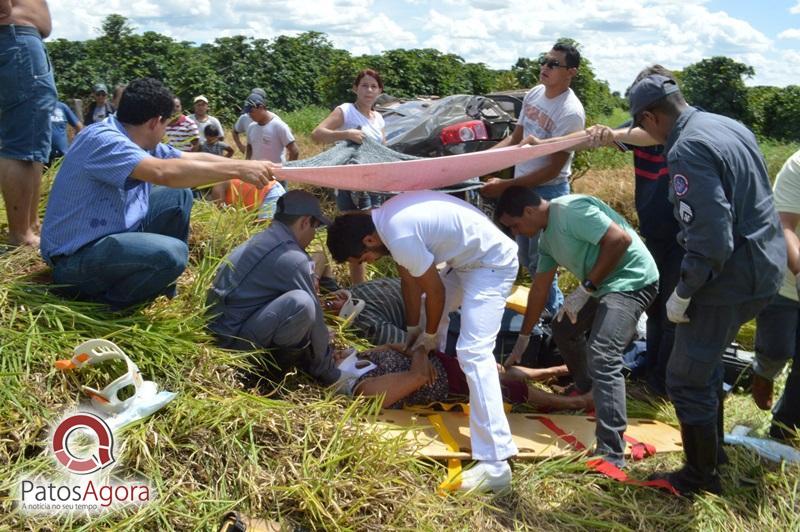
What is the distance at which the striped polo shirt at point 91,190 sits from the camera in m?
3.46

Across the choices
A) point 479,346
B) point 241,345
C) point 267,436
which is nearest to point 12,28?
point 241,345

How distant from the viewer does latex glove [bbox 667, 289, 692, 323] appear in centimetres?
328

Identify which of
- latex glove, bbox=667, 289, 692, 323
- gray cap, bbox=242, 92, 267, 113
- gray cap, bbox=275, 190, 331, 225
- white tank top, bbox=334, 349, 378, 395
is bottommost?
white tank top, bbox=334, 349, 378, 395

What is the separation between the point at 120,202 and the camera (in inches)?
Answer: 141

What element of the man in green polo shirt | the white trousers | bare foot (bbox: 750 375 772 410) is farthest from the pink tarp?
bare foot (bbox: 750 375 772 410)

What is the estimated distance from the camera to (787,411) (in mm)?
4074

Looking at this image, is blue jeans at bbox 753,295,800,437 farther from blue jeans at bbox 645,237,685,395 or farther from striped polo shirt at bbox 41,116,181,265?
striped polo shirt at bbox 41,116,181,265

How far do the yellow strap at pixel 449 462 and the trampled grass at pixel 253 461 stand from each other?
0.05 meters

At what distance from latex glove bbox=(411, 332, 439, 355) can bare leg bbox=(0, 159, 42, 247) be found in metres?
2.13

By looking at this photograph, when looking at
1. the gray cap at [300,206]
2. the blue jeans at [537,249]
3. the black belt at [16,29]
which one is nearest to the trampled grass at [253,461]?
the gray cap at [300,206]

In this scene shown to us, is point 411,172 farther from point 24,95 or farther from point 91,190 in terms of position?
point 24,95

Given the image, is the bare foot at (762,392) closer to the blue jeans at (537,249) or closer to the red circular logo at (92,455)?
the blue jeans at (537,249)

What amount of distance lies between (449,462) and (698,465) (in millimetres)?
1139

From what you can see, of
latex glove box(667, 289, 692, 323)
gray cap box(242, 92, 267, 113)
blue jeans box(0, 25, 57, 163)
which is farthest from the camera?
gray cap box(242, 92, 267, 113)
